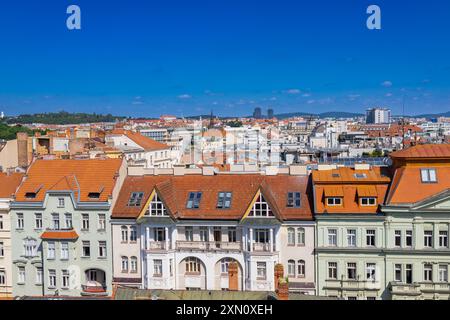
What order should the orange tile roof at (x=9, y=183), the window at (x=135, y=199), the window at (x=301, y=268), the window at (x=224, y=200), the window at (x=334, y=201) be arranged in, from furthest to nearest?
the orange tile roof at (x=9, y=183) < the window at (x=135, y=199) < the window at (x=224, y=200) < the window at (x=301, y=268) < the window at (x=334, y=201)

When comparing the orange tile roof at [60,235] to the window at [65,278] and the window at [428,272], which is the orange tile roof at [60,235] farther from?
the window at [428,272]

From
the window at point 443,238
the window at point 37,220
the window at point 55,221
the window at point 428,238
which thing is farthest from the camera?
the window at point 37,220

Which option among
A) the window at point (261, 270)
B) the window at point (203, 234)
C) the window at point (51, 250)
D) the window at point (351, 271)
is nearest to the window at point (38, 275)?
the window at point (51, 250)

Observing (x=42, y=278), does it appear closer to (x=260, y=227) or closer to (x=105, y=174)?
(x=105, y=174)

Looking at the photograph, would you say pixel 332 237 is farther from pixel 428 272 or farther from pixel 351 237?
pixel 428 272

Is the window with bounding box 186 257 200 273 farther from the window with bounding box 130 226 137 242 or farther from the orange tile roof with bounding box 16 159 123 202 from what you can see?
the orange tile roof with bounding box 16 159 123 202
